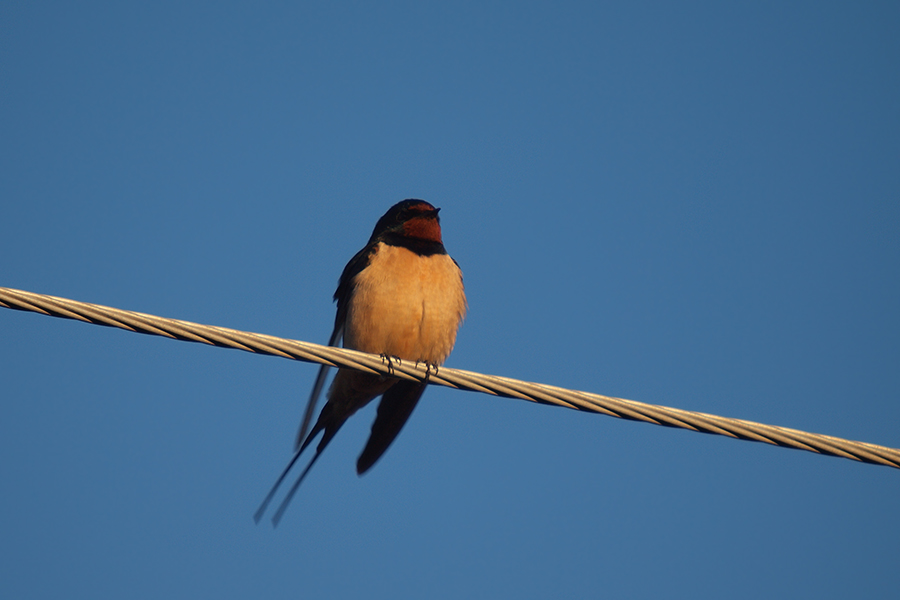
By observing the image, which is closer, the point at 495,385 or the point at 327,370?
the point at 495,385

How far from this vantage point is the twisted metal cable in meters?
2.24

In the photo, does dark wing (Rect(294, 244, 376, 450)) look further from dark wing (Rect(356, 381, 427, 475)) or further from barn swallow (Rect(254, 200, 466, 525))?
dark wing (Rect(356, 381, 427, 475))

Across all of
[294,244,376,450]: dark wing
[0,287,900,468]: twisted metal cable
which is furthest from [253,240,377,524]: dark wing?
[0,287,900,468]: twisted metal cable

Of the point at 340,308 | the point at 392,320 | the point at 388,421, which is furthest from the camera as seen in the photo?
the point at 340,308

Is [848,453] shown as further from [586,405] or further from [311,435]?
[311,435]

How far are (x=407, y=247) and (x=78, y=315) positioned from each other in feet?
8.45

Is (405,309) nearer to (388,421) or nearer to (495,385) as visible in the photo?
(388,421)

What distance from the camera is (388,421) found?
4.73 m

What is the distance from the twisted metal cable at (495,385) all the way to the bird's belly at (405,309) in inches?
63.9

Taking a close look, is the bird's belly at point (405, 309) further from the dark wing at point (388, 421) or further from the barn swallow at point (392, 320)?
the dark wing at point (388, 421)

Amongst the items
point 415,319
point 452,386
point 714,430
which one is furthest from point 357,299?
point 714,430

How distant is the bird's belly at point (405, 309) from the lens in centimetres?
433

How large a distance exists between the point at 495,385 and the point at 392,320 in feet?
5.84

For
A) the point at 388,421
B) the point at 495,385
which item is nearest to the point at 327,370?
the point at 388,421
